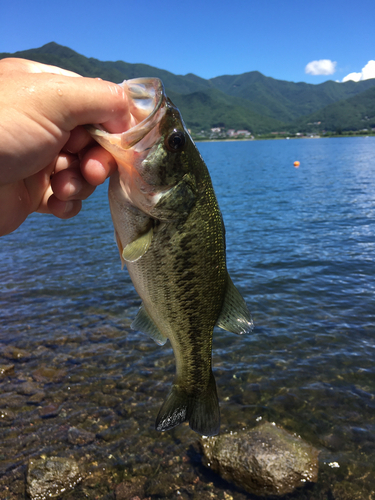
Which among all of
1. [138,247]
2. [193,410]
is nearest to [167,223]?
[138,247]

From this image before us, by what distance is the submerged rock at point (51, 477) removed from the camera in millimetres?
5141

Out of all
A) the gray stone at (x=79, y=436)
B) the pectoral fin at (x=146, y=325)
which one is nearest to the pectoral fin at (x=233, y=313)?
the pectoral fin at (x=146, y=325)

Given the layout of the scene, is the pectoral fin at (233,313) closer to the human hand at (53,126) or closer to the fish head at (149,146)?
the fish head at (149,146)

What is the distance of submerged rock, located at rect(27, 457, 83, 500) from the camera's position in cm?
514

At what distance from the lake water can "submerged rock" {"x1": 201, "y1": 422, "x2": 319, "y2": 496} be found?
22 centimetres

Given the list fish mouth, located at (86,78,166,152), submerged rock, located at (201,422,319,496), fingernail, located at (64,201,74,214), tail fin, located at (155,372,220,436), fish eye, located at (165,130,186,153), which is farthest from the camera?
submerged rock, located at (201,422,319,496)

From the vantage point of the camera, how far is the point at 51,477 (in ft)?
17.4

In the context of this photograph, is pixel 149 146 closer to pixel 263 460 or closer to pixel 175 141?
pixel 175 141

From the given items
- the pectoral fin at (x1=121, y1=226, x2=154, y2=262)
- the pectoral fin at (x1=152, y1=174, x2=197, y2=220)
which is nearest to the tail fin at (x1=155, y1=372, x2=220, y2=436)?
the pectoral fin at (x1=121, y1=226, x2=154, y2=262)

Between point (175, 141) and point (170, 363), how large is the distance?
6.81 meters

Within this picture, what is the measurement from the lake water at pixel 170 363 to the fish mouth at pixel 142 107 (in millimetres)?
5396

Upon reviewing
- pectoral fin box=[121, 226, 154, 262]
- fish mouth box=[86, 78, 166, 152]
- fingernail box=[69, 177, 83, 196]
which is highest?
fish mouth box=[86, 78, 166, 152]

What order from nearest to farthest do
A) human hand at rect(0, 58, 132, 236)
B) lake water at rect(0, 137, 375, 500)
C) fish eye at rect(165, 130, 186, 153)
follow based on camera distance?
human hand at rect(0, 58, 132, 236) → fish eye at rect(165, 130, 186, 153) → lake water at rect(0, 137, 375, 500)

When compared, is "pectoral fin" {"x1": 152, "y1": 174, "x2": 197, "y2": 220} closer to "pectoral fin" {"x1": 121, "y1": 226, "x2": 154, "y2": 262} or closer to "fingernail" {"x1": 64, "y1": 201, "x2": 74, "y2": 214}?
"pectoral fin" {"x1": 121, "y1": 226, "x2": 154, "y2": 262}
